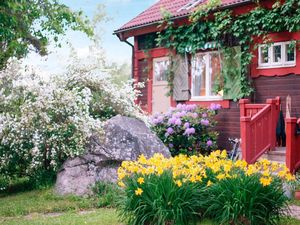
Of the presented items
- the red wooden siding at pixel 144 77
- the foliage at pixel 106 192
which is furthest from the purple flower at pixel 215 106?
the foliage at pixel 106 192

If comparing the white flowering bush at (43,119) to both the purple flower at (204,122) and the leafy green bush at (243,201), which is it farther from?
the leafy green bush at (243,201)

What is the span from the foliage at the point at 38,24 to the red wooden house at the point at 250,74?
2409 millimetres

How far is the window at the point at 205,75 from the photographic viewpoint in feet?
44.1

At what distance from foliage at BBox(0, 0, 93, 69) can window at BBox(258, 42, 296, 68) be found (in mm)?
5233

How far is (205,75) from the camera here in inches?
544

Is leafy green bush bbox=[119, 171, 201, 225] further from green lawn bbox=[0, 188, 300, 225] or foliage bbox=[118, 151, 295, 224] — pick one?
green lawn bbox=[0, 188, 300, 225]

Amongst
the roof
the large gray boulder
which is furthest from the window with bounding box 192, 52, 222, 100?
the large gray boulder

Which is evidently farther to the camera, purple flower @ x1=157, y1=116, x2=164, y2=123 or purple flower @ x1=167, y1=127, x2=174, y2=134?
purple flower @ x1=157, y1=116, x2=164, y2=123

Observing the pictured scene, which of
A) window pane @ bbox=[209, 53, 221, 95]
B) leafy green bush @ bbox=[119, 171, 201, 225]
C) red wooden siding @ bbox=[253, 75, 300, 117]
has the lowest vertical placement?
leafy green bush @ bbox=[119, 171, 201, 225]

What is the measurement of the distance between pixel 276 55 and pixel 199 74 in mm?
2733

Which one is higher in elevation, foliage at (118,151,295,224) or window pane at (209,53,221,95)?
window pane at (209,53,221,95)

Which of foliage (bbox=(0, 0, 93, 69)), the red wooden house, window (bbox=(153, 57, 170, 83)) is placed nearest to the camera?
the red wooden house

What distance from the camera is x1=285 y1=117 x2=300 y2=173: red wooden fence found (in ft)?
30.9

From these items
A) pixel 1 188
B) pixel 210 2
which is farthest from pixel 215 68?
pixel 1 188
